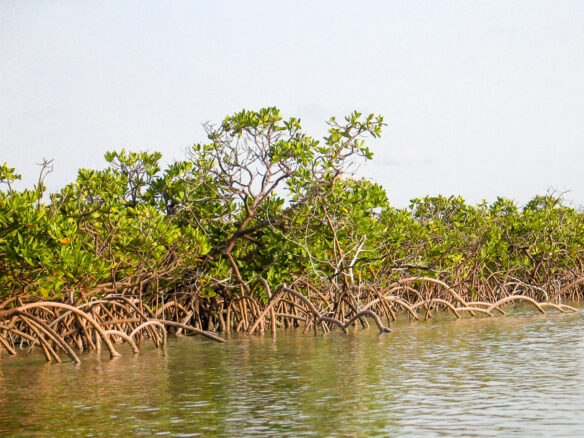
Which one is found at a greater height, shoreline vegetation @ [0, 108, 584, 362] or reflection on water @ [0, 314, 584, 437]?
shoreline vegetation @ [0, 108, 584, 362]

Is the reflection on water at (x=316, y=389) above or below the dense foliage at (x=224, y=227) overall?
below

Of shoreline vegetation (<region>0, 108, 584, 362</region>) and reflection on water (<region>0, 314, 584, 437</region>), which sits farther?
shoreline vegetation (<region>0, 108, 584, 362</region>)

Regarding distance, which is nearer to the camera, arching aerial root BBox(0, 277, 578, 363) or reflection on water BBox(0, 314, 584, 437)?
reflection on water BBox(0, 314, 584, 437)

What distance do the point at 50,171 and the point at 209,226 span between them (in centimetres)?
454

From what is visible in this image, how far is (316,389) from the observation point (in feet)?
25.5

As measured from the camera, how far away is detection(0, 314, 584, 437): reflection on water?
6.11 meters

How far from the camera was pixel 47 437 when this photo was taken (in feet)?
19.6

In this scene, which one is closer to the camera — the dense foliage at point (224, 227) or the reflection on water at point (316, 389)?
the reflection on water at point (316, 389)

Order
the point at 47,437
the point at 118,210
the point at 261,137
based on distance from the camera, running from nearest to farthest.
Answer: the point at 47,437, the point at 118,210, the point at 261,137

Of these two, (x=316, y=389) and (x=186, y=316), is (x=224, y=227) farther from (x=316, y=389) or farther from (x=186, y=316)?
(x=316, y=389)

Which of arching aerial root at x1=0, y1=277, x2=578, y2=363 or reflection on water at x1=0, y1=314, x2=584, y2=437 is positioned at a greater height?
arching aerial root at x1=0, y1=277, x2=578, y2=363

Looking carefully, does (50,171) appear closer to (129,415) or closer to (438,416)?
(129,415)

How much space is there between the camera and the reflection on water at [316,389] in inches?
241

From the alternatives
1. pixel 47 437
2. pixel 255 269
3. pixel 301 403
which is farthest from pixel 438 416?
pixel 255 269
